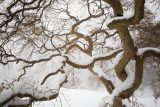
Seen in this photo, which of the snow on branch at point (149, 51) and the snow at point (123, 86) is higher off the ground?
the snow on branch at point (149, 51)

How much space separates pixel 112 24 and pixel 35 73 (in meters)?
6.56

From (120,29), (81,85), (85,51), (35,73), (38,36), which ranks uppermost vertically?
(120,29)

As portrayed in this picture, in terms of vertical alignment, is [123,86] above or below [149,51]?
below

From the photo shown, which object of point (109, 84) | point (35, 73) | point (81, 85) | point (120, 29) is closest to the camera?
point (120, 29)

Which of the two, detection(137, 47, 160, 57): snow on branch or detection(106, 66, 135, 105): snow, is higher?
detection(137, 47, 160, 57): snow on branch

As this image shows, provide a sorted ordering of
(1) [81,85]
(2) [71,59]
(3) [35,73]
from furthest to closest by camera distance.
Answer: (1) [81,85], (3) [35,73], (2) [71,59]

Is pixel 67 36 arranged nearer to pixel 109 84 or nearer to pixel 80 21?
pixel 80 21

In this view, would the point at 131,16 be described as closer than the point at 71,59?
Yes

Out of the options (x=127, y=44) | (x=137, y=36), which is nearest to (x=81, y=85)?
(x=137, y=36)

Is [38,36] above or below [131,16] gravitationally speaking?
below

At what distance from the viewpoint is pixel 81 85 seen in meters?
60.5

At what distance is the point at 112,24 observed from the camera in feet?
23.1

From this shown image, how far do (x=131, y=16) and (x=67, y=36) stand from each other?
5.60 metres

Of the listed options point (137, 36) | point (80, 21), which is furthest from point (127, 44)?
point (137, 36)
